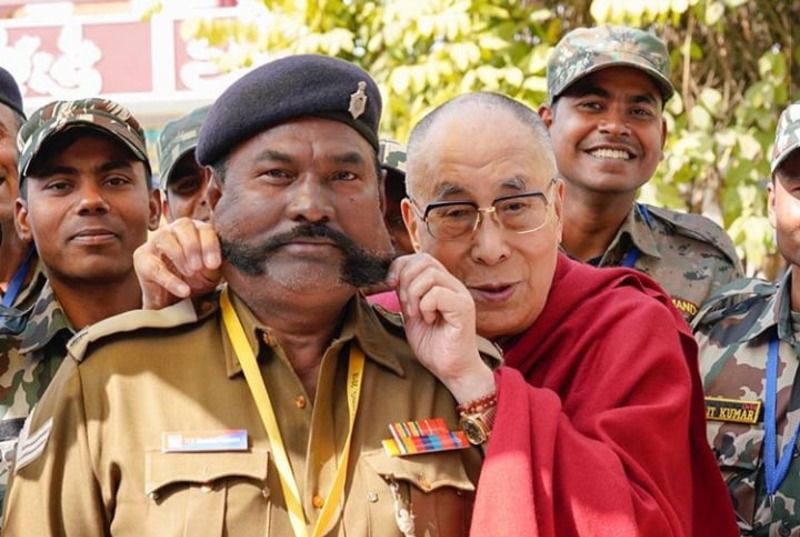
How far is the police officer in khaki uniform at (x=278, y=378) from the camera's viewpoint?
2.58 m

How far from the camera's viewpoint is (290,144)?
2.72 m

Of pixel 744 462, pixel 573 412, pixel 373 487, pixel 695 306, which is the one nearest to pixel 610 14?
pixel 695 306

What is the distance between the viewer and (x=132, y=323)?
273cm


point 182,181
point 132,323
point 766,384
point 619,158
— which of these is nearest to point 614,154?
point 619,158

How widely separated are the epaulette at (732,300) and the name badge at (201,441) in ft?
6.87

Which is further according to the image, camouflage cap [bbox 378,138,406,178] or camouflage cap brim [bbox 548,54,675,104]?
camouflage cap brim [bbox 548,54,675,104]

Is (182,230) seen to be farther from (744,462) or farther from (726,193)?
(726,193)

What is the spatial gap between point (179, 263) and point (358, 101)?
20.2 inches

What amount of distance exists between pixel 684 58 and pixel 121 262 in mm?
4743

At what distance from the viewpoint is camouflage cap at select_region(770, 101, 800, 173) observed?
402 cm

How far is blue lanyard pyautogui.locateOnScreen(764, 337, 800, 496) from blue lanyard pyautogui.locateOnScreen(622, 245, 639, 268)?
995mm

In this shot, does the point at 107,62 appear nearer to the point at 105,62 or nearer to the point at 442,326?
the point at 105,62

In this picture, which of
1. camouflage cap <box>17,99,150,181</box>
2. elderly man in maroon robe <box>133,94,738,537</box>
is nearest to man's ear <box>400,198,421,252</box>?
elderly man in maroon robe <box>133,94,738,537</box>

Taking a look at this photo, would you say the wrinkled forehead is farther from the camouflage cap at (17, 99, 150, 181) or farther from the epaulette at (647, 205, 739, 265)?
the epaulette at (647, 205, 739, 265)
